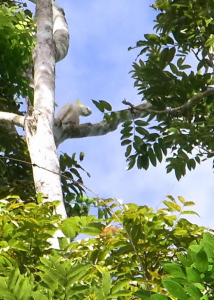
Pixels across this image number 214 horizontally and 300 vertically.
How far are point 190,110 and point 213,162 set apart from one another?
0.50m

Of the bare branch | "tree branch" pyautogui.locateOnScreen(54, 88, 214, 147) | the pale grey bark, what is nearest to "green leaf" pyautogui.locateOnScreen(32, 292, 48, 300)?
the pale grey bark

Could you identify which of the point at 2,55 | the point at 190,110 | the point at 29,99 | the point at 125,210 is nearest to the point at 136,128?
the point at 190,110

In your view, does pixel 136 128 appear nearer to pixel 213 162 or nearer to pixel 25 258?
pixel 213 162

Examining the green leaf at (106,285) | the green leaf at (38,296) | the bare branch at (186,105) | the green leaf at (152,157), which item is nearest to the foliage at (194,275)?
the green leaf at (106,285)

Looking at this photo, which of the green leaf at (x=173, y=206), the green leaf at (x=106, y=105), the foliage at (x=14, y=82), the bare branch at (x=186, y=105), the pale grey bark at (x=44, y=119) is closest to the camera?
the green leaf at (x=173, y=206)

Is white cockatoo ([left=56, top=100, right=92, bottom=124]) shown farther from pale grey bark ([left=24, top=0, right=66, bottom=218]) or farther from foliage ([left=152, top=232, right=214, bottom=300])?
foliage ([left=152, top=232, right=214, bottom=300])

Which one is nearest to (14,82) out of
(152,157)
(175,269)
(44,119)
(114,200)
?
(44,119)

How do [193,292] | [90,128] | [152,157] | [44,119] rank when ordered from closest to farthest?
1. [193,292]
2. [44,119]
3. [152,157]
4. [90,128]

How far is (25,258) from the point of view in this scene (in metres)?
2.09

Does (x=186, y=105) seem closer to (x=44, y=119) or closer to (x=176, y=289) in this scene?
(x=44, y=119)

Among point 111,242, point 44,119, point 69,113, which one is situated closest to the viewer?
point 111,242

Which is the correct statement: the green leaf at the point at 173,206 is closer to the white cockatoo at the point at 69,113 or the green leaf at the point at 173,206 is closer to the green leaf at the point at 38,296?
the green leaf at the point at 38,296

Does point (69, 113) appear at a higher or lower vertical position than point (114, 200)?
higher

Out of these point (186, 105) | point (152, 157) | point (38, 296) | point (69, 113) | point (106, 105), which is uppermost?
point (69, 113)
